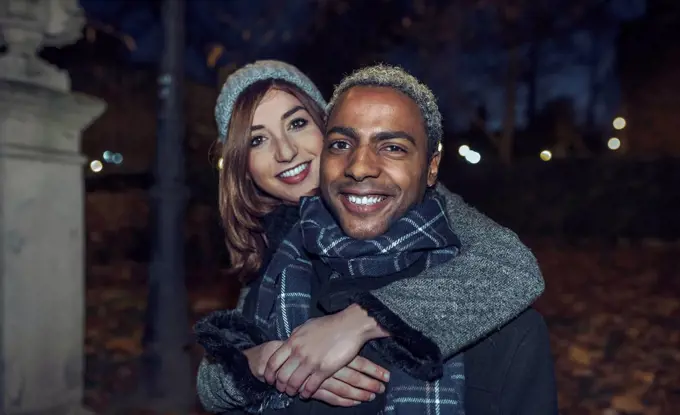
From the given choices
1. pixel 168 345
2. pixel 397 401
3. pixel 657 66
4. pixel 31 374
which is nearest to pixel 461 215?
pixel 397 401

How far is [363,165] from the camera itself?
1957 mm

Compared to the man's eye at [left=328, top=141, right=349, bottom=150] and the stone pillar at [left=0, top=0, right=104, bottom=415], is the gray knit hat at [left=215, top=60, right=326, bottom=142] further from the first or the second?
the stone pillar at [left=0, top=0, right=104, bottom=415]

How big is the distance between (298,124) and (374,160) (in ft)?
3.29

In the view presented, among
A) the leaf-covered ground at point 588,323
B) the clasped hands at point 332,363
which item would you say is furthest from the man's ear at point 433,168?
the leaf-covered ground at point 588,323

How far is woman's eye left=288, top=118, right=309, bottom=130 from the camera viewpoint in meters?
2.91

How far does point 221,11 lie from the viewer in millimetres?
17156

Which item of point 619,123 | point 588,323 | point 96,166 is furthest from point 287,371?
point 619,123

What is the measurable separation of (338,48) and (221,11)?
9.82 ft

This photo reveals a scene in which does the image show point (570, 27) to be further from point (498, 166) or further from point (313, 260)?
point (313, 260)

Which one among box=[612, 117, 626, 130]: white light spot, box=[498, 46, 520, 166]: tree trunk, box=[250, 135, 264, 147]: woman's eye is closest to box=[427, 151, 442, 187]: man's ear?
box=[250, 135, 264, 147]: woman's eye

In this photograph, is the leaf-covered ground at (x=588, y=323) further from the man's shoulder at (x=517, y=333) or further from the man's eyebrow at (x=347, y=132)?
the man's eyebrow at (x=347, y=132)

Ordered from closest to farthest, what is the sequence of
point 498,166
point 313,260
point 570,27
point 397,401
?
1. point 397,401
2. point 313,260
3. point 498,166
4. point 570,27

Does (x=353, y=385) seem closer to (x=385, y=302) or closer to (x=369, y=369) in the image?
(x=369, y=369)

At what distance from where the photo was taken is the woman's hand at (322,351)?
1.93 metres
